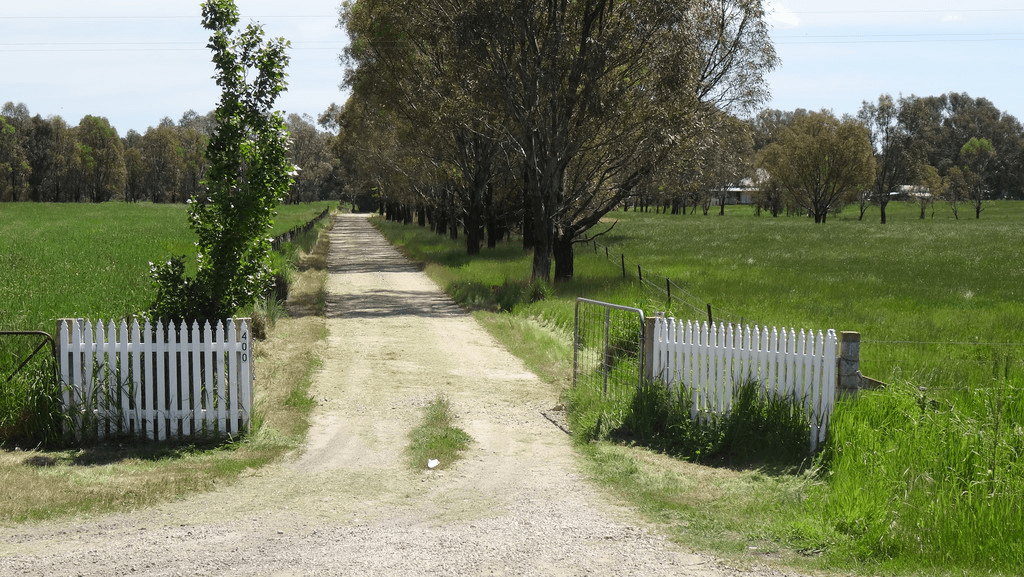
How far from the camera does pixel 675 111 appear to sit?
80.1 ft

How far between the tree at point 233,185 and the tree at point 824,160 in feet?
278

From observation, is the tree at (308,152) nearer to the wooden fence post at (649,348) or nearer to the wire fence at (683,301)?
the wire fence at (683,301)

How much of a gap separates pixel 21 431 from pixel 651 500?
20.8 feet

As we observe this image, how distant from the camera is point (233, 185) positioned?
1088 cm

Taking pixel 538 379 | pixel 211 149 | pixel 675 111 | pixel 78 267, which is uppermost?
pixel 675 111

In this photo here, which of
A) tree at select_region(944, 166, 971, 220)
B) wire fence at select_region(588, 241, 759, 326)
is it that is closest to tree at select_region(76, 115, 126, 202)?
tree at select_region(944, 166, 971, 220)

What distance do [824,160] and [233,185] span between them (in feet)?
286

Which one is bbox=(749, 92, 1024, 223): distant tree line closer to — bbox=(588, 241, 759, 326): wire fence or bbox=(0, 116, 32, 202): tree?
bbox=(588, 241, 759, 326): wire fence

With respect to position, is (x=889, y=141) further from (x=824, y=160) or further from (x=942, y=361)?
(x=942, y=361)

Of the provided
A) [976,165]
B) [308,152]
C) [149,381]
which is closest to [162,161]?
[308,152]

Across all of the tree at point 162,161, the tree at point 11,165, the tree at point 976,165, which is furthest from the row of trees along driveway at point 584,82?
the tree at point 162,161

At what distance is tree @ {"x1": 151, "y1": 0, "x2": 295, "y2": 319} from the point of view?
10734 millimetres

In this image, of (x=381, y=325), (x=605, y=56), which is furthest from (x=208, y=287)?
(x=605, y=56)

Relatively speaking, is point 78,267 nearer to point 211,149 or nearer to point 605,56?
point 211,149
